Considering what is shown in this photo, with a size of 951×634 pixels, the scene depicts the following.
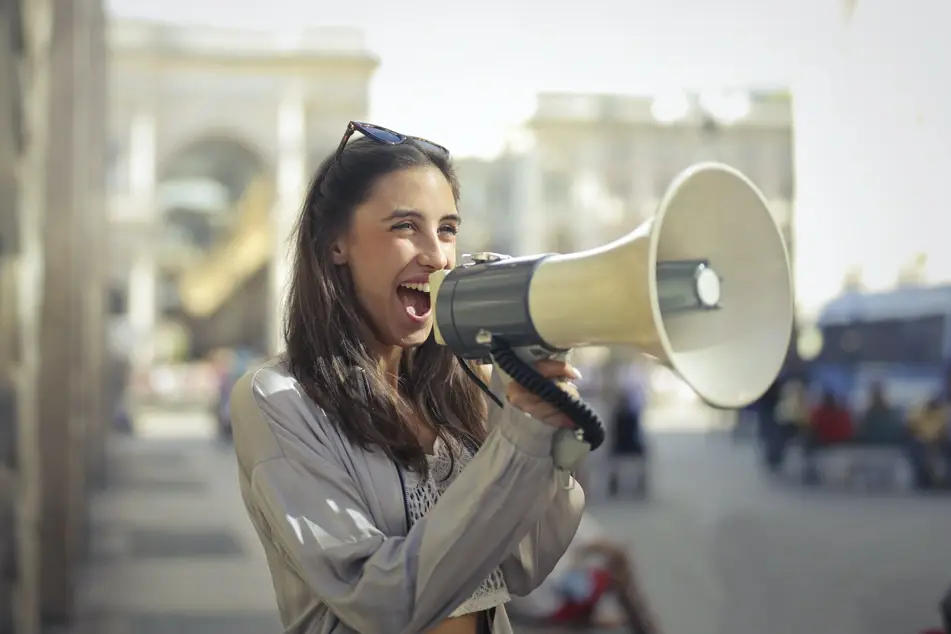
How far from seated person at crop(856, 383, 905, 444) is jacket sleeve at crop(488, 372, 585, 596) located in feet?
19.2

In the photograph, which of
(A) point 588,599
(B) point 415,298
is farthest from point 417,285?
(A) point 588,599

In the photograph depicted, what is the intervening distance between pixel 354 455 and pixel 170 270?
36911 mm

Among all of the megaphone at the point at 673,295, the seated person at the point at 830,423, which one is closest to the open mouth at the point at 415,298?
the megaphone at the point at 673,295

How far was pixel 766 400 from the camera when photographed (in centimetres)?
922

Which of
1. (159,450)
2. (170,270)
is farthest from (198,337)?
(159,450)

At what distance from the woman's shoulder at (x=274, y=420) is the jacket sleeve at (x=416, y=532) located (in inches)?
1.0

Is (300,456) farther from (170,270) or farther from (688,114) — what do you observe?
(170,270)

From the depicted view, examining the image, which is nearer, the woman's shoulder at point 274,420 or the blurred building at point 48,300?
the woman's shoulder at point 274,420

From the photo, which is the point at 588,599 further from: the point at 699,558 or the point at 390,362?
the point at 699,558

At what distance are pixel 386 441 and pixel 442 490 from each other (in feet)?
0.32

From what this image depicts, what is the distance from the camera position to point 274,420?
3.79 ft

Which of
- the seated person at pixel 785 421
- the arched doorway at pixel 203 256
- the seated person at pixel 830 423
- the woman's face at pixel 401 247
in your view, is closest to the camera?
the woman's face at pixel 401 247

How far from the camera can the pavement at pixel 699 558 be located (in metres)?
5.30

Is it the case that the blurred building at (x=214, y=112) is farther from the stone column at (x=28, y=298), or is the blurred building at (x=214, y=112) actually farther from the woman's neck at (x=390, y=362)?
the stone column at (x=28, y=298)
